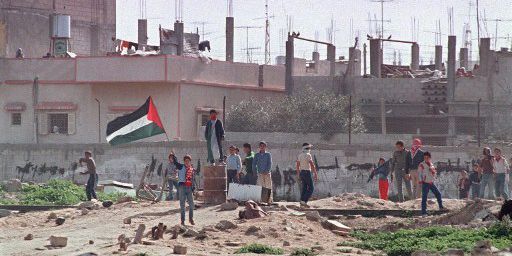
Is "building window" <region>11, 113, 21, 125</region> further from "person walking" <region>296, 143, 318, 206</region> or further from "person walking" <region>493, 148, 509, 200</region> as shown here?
"person walking" <region>493, 148, 509, 200</region>

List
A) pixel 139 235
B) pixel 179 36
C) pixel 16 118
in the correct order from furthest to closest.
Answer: pixel 179 36 → pixel 16 118 → pixel 139 235

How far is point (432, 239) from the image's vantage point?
2380 cm

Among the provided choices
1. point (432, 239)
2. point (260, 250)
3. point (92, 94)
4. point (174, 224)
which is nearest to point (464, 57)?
point (92, 94)

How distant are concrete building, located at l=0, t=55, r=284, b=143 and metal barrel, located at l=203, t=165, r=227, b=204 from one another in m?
18.5

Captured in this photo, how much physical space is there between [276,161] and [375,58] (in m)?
13.1

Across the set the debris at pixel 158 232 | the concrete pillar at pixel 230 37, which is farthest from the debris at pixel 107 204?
the concrete pillar at pixel 230 37

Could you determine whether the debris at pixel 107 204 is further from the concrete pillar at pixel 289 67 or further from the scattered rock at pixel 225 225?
the concrete pillar at pixel 289 67

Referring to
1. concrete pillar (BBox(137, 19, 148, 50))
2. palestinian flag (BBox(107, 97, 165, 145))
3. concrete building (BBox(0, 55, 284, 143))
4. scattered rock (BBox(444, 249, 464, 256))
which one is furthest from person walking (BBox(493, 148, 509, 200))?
concrete pillar (BBox(137, 19, 148, 50))

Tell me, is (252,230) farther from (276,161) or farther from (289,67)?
(289,67)

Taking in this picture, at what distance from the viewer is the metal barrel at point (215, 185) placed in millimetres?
29656

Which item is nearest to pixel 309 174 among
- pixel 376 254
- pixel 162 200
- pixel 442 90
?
pixel 162 200

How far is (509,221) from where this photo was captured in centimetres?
2405

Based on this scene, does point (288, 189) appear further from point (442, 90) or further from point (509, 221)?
point (509, 221)

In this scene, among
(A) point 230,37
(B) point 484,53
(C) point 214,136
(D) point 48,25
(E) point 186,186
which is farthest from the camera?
(D) point 48,25
